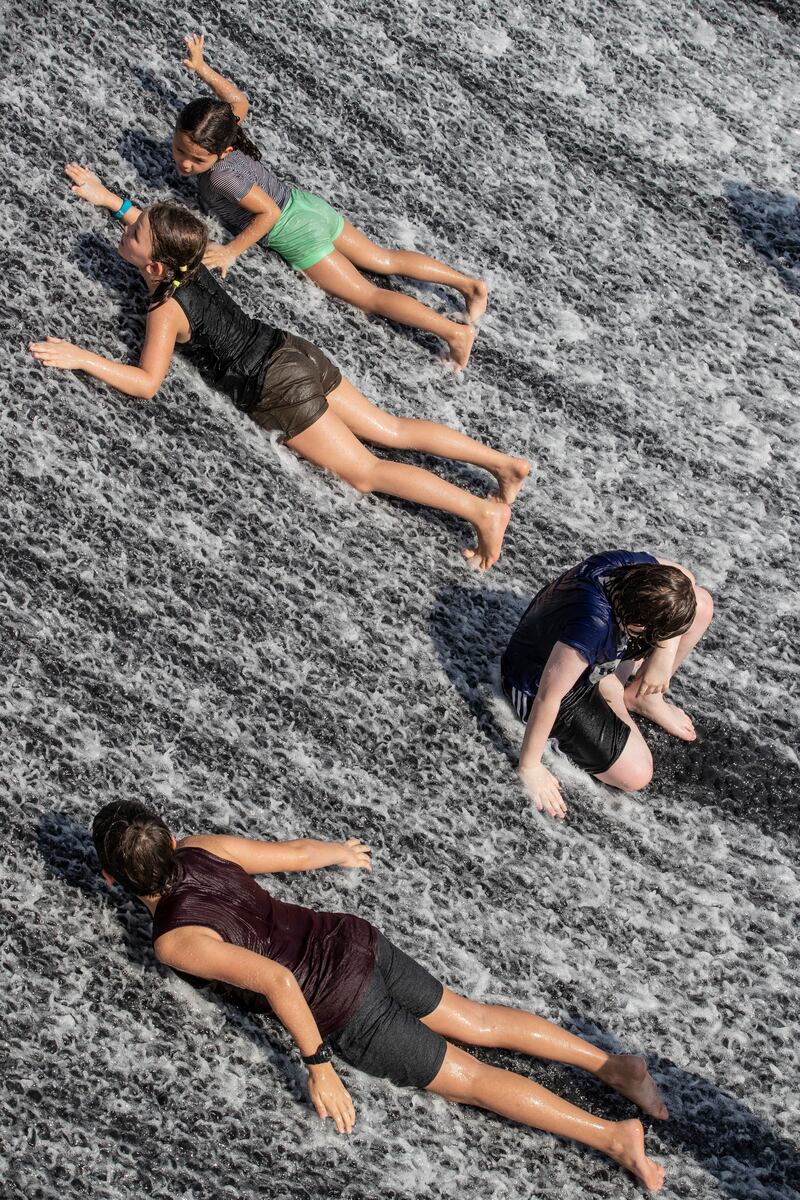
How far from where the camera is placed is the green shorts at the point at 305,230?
10.8ft

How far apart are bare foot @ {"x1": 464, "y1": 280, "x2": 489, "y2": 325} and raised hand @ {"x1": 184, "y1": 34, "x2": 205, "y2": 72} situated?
0.99 meters

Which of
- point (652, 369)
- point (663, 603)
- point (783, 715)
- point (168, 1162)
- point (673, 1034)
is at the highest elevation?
point (652, 369)

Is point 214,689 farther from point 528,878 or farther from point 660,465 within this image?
point 660,465

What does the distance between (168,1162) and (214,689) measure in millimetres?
1027

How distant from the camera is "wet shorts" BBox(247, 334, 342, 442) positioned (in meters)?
3.01

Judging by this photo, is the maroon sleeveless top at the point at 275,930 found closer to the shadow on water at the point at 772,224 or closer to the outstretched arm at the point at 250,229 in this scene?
the outstretched arm at the point at 250,229

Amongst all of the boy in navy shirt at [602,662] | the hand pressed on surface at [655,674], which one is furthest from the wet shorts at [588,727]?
the hand pressed on surface at [655,674]

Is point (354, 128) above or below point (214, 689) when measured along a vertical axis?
above

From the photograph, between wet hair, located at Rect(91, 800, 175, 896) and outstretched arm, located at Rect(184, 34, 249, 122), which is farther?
outstretched arm, located at Rect(184, 34, 249, 122)

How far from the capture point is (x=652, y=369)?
3572 mm

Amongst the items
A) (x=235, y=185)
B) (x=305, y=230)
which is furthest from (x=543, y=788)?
(x=235, y=185)

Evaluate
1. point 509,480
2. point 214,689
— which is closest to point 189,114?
point 509,480

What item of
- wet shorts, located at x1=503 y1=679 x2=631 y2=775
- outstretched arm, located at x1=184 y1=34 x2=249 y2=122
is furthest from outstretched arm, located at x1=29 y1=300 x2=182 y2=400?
wet shorts, located at x1=503 y1=679 x2=631 y2=775

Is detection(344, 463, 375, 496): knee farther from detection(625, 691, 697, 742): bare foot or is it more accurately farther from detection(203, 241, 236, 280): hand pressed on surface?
detection(625, 691, 697, 742): bare foot
